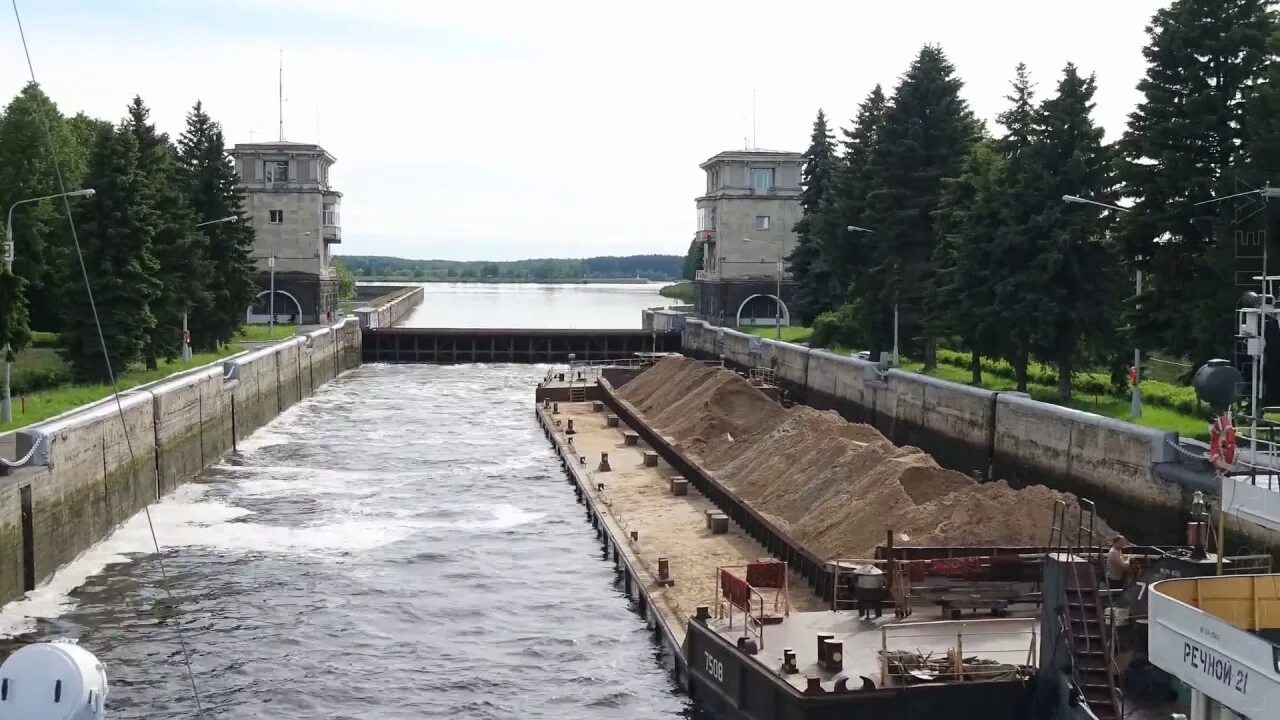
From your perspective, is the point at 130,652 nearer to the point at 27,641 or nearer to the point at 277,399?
the point at 27,641

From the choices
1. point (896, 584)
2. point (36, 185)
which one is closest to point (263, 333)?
point (36, 185)

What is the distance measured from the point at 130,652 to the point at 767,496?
1588 cm

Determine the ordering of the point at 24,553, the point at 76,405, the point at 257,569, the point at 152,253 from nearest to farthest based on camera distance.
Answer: the point at 24,553 → the point at 257,569 → the point at 76,405 → the point at 152,253

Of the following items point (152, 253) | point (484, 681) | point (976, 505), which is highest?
point (152, 253)

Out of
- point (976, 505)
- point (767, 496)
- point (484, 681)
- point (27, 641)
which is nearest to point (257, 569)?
point (27, 641)

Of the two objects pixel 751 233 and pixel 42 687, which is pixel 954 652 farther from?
pixel 751 233

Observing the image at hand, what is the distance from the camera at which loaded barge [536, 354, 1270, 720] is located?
1845cm

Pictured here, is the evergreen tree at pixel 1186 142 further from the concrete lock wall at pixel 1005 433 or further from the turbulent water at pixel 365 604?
the turbulent water at pixel 365 604

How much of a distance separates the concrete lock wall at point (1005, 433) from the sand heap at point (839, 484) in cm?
235

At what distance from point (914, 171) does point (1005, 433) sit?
28674mm

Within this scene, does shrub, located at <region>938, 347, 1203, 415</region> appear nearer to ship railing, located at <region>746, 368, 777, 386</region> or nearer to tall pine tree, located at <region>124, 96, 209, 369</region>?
ship railing, located at <region>746, 368, 777, 386</region>

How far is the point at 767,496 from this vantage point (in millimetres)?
35750

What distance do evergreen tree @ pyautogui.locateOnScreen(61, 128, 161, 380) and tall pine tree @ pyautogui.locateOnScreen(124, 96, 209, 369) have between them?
1390 mm

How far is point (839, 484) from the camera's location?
108 ft
